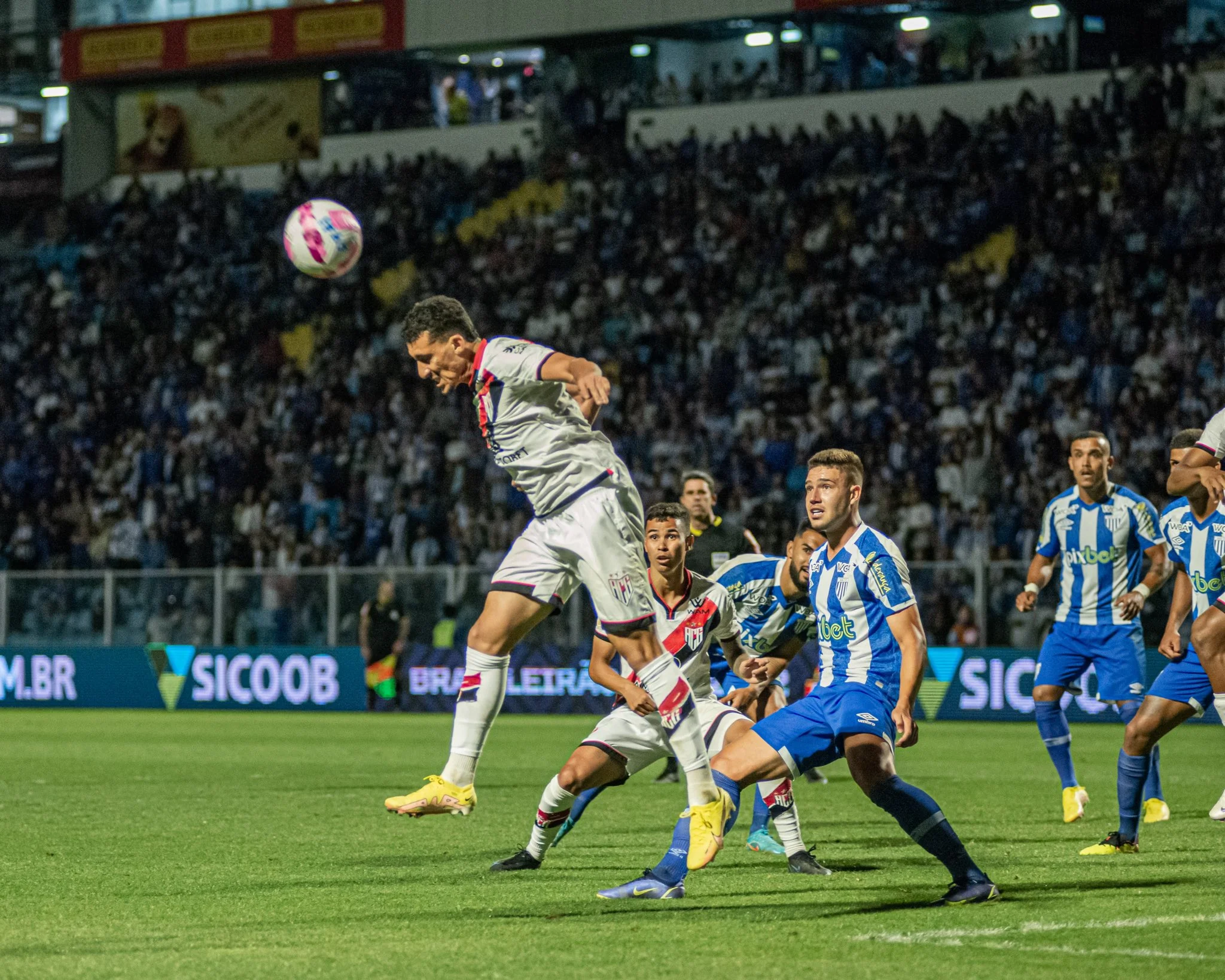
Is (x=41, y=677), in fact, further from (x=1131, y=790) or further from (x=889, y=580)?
(x=889, y=580)

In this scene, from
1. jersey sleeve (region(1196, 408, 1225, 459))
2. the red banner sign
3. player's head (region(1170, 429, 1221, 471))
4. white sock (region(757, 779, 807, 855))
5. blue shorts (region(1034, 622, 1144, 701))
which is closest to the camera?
jersey sleeve (region(1196, 408, 1225, 459))

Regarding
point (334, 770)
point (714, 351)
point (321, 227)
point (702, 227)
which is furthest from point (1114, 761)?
point (702, 227)

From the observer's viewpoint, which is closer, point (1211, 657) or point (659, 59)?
point (1211, 657)

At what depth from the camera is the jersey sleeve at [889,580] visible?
25.2ft

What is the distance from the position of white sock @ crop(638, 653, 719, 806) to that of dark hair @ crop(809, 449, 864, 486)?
109 centimetres

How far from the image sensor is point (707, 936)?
275 inches

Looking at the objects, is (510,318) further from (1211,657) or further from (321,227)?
(1211,657)

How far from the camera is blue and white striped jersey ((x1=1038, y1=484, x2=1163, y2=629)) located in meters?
12.6

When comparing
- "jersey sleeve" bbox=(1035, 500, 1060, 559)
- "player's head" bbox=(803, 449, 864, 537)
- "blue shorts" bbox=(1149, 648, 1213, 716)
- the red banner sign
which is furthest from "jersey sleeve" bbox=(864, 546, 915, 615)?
the red banner sign

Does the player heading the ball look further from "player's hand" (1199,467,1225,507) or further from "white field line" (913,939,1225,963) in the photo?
→ "player's hand" (1199,467,1225,507)

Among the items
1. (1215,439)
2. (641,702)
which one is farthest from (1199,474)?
(641,702)

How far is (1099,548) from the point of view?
12.7 metres

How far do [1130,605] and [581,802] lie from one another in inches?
177

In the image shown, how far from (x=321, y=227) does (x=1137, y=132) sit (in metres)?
20.8
